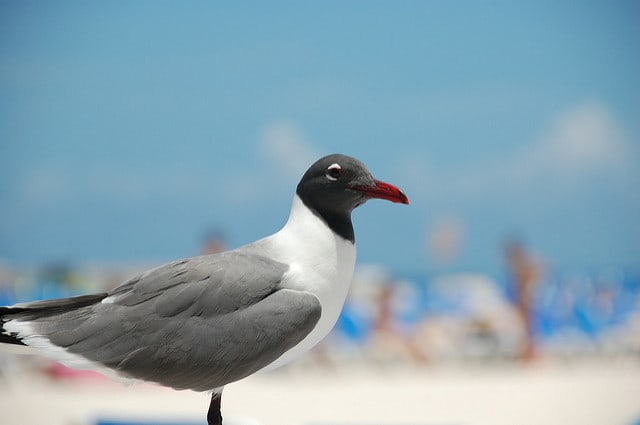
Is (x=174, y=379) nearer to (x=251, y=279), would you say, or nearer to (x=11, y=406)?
(x=251, y=279)

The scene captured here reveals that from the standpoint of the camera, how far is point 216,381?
2918 mm

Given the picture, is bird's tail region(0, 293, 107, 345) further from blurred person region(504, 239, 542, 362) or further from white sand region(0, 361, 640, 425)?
blurred person region(504, 239, 542, 362)

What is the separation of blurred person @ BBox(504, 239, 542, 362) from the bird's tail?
30.1 ft

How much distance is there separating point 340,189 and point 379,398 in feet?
20.7

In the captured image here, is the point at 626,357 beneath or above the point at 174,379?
above

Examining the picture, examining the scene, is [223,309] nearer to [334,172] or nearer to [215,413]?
[215,413]

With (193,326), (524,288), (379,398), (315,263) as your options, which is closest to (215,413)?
(193,326)

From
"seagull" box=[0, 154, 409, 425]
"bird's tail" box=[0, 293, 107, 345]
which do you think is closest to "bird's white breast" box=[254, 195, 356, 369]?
"seagull" box=[0, 154, 409, 425]

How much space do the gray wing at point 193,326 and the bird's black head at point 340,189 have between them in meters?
0.32

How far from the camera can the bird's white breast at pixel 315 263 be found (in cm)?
305

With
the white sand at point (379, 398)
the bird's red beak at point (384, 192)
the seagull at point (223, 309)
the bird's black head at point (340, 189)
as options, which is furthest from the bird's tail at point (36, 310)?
the white sand at point (379, 398)

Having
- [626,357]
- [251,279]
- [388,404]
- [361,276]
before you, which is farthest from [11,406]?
[361,276]

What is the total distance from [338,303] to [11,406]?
6532 mm

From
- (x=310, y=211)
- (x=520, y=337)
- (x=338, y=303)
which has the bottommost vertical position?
(x=338, y=303)
